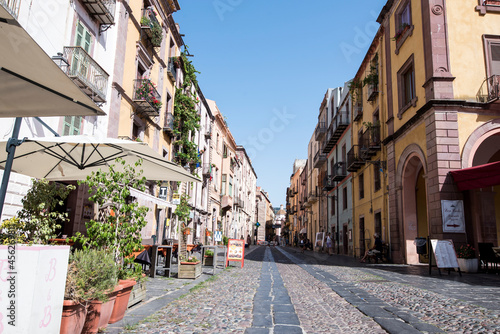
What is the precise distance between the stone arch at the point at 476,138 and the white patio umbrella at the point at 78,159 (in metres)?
9.65

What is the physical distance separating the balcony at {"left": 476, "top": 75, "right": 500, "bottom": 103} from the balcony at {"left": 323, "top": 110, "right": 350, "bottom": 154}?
12.8m

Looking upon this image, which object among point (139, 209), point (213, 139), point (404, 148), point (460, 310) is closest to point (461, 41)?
point (404, 148)

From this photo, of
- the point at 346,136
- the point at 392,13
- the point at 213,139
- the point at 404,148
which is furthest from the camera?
the point at 213,139

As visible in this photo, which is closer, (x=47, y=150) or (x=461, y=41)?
(x=47, y=150)

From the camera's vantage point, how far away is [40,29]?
30.6 feet

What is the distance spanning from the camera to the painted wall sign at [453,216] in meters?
12.1

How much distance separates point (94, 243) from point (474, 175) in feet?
35.6

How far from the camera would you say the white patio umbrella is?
6.13 metres

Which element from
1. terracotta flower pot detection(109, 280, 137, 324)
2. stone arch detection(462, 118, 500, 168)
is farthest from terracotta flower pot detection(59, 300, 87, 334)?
stone arch detection(462, 118, 500, 168)

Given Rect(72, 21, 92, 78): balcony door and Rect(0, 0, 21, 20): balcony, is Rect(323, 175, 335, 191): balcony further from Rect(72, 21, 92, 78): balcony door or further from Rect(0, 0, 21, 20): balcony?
Rect(0, 0, 21, 20): balcony

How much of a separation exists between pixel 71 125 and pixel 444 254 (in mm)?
11017

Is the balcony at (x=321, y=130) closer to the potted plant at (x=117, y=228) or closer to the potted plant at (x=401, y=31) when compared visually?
the potted plant at (x=401, y=31)

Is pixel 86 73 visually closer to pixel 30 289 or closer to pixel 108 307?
pixel 108 307

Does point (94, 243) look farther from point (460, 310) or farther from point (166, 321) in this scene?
point (460, 310)
